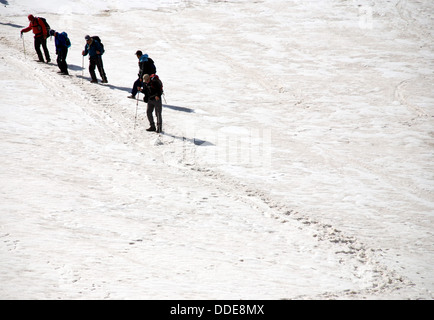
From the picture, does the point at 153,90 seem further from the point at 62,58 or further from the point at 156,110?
the point at 62,58

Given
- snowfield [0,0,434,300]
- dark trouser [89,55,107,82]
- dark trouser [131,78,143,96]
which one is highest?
dark trouser [89,55,107,82]

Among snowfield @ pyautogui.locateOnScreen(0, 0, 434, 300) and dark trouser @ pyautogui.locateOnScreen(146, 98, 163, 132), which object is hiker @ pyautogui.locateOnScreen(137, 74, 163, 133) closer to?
dark trouser @ pyautogui.locateOnScreen(146, 98, 163, 132)

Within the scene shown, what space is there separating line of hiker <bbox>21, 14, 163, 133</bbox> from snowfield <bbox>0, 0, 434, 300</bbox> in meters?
0.49

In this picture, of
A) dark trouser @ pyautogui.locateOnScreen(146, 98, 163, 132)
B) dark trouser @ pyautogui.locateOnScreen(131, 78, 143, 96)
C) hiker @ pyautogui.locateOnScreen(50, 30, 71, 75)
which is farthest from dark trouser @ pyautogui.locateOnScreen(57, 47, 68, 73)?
dark trouser @ pyautogui.locateOnScreen(146, 98, 163, 132)

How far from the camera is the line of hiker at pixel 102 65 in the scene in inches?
417

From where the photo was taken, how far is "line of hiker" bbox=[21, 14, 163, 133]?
34.7 ft

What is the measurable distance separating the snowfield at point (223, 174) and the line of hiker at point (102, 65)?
49 cm

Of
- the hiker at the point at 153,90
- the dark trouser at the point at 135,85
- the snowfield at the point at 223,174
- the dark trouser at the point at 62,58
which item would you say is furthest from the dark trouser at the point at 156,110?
the dark trouser at the point at 62,58

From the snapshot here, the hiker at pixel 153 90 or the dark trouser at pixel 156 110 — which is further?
the dark trouser at pixel 156 110

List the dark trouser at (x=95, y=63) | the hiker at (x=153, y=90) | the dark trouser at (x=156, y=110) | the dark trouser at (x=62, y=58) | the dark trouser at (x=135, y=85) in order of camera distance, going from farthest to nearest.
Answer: the dark trouser at (x=62, y=58) < the dark trouser at (x=95, y=63) < the dark trouser at (x=135, y=85) < the dark trouser at (x=156, y=110) < the hiker at (x=153, y=90)

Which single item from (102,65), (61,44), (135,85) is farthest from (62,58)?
(135,85)

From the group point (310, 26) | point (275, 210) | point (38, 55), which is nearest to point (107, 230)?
point (275, 210)

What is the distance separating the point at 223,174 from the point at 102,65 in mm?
7616

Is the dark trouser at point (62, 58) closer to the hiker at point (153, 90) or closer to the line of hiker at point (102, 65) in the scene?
the line of hiker at point (102, 65)
